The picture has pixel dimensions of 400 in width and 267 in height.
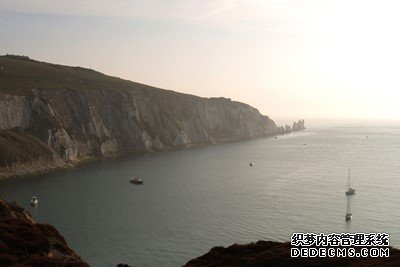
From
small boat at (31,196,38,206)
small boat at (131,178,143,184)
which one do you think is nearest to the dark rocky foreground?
small boat at (31,196,38,206)

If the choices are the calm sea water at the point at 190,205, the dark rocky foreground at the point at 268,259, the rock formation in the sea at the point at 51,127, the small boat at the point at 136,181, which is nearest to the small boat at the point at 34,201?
the calm sea water at the point at 190,205

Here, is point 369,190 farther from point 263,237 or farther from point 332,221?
point 263,237

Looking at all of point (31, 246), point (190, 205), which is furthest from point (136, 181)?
point (31, 246)

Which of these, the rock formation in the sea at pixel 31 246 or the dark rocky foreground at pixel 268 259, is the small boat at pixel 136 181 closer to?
the rock formation in the sea at pixel 31 246

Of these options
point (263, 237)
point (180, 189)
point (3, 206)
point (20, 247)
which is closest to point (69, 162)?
point (180, 189)

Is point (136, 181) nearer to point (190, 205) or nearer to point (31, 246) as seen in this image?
point (190, 205)

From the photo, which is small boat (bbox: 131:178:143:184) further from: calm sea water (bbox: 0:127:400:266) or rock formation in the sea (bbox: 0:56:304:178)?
rock formation in the sea (bbox: 0:56:304:178)
